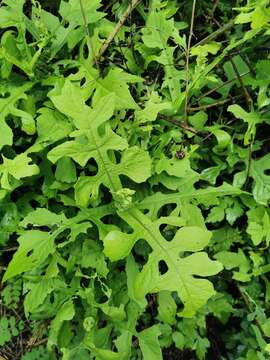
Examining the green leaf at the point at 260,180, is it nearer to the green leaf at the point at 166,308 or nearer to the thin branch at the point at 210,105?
the thin branch at the point at 210,105

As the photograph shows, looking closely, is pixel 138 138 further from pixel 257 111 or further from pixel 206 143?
pixel 257 111

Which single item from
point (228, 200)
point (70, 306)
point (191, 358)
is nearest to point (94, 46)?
point (228, 200)

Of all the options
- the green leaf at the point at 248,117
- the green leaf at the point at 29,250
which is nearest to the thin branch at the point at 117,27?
the green leaf at the point at 248,117

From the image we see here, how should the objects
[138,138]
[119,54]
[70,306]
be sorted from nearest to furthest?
[70,306] → [138,138] → [119,54]

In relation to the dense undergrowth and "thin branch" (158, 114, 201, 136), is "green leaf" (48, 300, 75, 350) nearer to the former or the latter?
the dense undergrowth

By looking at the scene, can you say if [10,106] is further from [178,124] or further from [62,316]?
[62,316]

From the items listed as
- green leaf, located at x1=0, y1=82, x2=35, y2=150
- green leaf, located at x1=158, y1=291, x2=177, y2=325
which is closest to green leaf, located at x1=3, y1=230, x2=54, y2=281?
green leaf, located at x1=0, y1=82, x2=35, y2=150

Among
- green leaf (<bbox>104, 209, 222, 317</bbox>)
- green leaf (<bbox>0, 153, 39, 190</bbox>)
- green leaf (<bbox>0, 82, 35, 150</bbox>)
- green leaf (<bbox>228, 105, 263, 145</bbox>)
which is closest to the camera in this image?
green leaf (<bbox>104, 209, 222, 317</bbox>)

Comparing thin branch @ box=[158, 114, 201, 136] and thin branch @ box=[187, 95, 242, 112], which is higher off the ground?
thin branch @ box=[187, 95, 242, 112]
